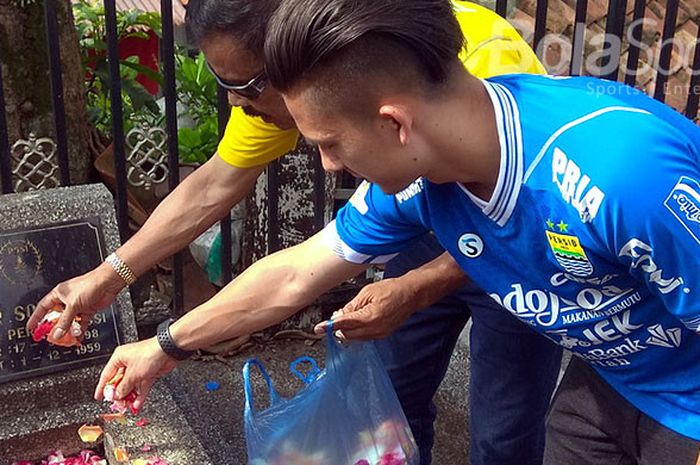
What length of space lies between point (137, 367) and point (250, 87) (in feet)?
2.34

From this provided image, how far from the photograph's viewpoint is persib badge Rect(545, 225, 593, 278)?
1.55 m

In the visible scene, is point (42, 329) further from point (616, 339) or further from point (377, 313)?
point (616, 339)

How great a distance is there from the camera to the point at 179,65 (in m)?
4.77

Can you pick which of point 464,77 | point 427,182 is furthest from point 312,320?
point 464,77

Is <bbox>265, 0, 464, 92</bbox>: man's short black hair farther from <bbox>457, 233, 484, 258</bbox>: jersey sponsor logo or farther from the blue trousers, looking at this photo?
the blue trousers

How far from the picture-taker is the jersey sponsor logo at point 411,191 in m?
1.82

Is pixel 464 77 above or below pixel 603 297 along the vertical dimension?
above

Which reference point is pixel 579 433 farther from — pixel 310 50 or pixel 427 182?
pixel 310 50

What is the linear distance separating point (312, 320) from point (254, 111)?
6.47ft

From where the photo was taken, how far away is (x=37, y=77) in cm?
358

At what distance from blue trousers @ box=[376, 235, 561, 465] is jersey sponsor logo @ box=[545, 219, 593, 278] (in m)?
0.88

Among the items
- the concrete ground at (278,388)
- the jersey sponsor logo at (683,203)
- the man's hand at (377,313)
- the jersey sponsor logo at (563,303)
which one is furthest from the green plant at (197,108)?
the jersey sponsor logo at (683,203)
